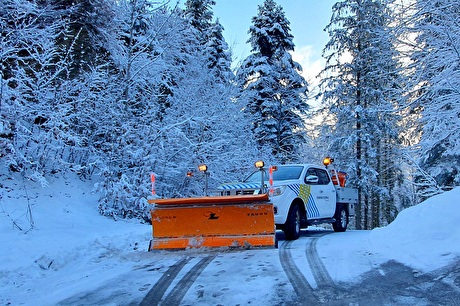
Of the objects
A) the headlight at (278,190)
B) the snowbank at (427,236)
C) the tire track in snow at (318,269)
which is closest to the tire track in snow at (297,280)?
the tire track in snow at (318,269)

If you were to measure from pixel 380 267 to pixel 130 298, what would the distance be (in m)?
3.38

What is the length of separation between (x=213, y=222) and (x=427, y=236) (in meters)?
3.63

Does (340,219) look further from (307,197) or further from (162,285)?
(162,285)

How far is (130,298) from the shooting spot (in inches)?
186

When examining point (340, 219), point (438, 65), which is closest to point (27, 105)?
point (340, 219)

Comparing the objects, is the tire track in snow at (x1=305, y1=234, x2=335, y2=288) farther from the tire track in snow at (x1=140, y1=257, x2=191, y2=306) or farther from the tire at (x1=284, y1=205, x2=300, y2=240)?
the tire track in snow at (x1=140, y1=257, x2=191, y2=306)

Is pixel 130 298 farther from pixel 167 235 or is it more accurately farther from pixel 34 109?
pixel 34 109

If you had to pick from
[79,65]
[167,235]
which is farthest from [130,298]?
[79,65]

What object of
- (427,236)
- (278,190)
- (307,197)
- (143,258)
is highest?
(278,190)

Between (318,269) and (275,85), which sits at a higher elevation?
(275,85)

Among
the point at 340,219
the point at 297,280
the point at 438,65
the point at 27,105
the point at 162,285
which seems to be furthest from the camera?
the point at 340,219

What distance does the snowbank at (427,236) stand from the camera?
5.41 meters

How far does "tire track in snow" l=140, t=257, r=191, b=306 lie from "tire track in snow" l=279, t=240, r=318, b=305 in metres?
1.57

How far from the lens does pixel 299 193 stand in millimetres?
9133
